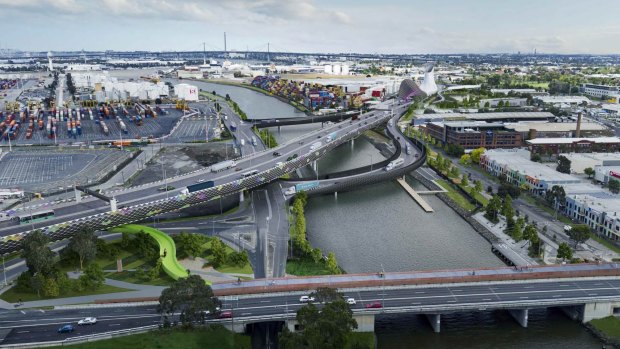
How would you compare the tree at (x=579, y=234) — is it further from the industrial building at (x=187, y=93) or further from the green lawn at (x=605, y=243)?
A: the industrial building at (x=187, y=93)

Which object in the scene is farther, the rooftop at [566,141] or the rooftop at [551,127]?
the rooftop at [551,127]

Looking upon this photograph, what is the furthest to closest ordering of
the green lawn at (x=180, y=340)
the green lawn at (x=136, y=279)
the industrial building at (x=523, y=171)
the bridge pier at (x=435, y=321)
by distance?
the industrial building at (x=523, y=171), the green lawn at (x=136, y=279), the bridge pier at (x=435, y=321), the green lawn at (x=180, y=340)

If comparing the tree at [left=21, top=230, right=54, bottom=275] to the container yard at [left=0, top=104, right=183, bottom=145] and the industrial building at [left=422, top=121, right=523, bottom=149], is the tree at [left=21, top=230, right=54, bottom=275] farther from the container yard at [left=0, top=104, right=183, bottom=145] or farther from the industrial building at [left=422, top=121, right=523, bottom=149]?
the industrial building at [left=422, top=121, right=523, bottom=149]

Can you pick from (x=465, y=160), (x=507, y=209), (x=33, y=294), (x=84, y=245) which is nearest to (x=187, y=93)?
(x=465, y=160)

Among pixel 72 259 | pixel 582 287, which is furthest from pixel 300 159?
pixel 582 287

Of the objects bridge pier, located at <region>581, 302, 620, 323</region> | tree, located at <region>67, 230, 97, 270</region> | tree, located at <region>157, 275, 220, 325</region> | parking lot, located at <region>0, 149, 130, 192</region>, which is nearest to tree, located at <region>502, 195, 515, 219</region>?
bridge pier, located at <region>581, 302, 620, 323</region>

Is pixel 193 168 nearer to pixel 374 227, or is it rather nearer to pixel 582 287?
pixel 374 227

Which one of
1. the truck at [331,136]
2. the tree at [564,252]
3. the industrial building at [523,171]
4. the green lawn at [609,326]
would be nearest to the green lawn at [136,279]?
the green lawn at [609,326]
